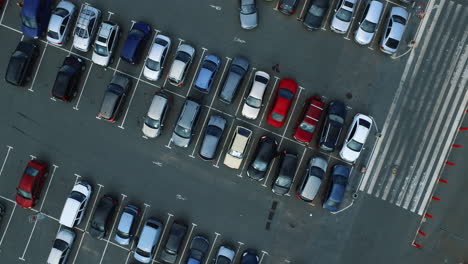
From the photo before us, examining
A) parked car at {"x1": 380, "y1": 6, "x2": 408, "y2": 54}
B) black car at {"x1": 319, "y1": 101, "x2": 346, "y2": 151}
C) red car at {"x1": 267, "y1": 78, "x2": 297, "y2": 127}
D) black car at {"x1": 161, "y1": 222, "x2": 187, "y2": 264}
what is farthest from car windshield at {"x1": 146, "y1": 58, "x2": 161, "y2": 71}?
parked car at {"x1": 380, "y1": 6, "x2": 408, "y2": 54}

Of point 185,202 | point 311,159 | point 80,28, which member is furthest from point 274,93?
point 80,28

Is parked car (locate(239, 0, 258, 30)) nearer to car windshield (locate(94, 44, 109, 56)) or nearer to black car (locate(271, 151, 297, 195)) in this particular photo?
black car (locate(271, 151, 297, 195))

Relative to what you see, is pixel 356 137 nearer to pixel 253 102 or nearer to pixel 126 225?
pixel 253 102

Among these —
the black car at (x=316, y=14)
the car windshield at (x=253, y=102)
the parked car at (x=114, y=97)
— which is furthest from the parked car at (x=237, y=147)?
the black car at (x=316, y=14)

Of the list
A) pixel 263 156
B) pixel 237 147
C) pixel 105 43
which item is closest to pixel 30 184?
pixel 105 43

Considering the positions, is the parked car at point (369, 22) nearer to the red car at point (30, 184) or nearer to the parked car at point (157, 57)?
the parked car at point (157, 57)
